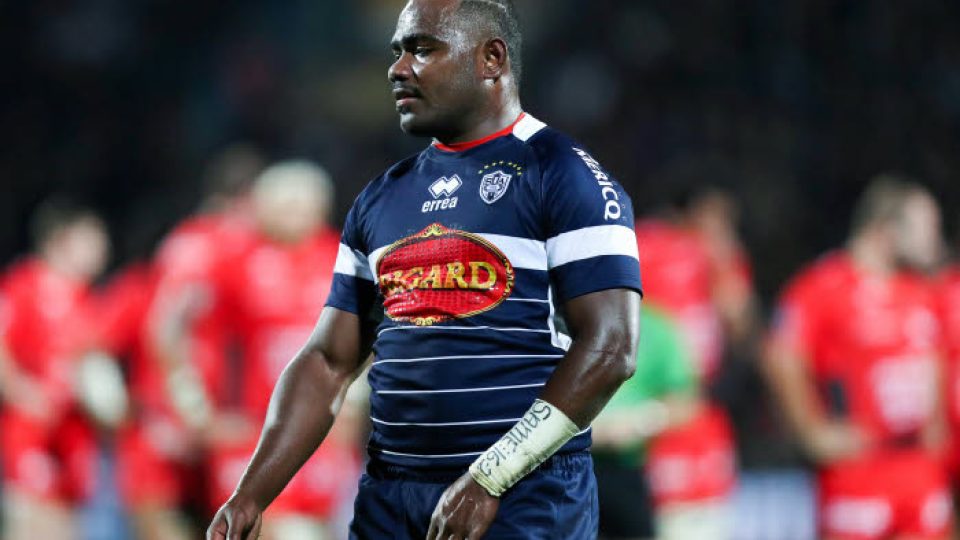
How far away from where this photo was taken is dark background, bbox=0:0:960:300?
13.0 metres

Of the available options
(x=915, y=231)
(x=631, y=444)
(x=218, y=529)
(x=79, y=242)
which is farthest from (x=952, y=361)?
(x=79, y=242)

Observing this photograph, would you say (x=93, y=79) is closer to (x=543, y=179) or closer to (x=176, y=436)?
(x=176, y=436)

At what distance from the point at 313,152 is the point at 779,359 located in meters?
8.28

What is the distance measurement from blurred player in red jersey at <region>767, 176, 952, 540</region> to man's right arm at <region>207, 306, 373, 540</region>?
415 cm

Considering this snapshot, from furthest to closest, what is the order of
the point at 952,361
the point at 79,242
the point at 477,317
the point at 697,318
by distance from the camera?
the point at 79,242 → the point at 697,318 → the point at 952,361 → the point at 477,317

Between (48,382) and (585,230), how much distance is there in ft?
22.8

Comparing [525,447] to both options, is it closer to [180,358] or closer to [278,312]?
[278,312]

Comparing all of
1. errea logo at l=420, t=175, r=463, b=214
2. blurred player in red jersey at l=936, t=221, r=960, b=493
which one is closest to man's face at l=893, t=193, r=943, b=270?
blurred player in red jersey at l=936, t=221, r=960, b=493

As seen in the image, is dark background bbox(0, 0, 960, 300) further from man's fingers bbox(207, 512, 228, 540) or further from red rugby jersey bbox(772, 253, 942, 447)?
man's fingers bbox(207, 512, 228, 540)

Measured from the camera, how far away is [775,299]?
11672mm

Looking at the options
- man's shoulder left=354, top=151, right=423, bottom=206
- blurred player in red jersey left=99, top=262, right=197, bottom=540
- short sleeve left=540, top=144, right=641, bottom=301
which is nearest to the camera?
short sleeve left=540, top=144, right=641, bottom=301

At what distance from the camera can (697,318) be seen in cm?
870

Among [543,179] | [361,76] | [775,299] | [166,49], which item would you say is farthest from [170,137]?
[543,179]

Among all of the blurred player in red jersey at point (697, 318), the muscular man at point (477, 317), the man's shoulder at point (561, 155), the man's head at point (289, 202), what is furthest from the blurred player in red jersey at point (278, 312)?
the man's shoulder at point (561, 155)
